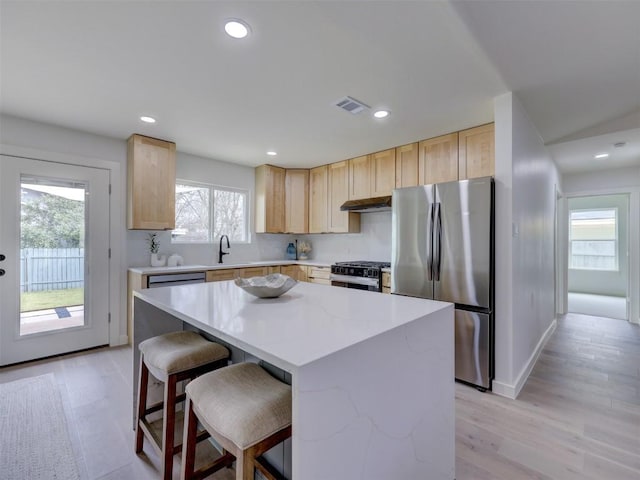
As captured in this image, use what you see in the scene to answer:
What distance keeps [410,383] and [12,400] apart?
299 cm

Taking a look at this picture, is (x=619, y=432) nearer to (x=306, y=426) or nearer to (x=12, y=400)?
(x=306, y=426)

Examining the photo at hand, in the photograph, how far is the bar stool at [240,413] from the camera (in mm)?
989

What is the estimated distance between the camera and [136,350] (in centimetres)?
195

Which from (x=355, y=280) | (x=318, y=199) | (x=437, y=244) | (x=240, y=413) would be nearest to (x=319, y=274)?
(x=355, y=280)

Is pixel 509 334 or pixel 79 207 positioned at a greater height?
pixel 79 207

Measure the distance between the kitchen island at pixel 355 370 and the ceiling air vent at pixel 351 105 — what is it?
168 cm

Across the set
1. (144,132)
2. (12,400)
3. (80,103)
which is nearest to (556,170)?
(144,132)

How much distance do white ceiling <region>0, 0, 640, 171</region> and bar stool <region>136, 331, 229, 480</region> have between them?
1.78m

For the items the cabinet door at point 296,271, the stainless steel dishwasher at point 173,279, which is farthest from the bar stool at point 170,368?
the cabinet door at point 296,271

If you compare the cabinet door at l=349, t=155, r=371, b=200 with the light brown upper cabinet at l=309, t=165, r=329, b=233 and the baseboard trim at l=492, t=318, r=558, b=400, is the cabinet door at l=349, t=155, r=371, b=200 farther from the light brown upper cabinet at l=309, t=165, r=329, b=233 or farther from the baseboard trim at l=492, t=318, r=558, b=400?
the baseboard trim at l=492, t=318, r=558, b=400

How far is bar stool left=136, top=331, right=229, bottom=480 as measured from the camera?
4.74ft

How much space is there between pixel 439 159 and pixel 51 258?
14.1ft

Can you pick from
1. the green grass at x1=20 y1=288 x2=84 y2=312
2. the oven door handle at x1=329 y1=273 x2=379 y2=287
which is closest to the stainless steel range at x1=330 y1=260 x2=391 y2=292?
the oven door handle at x1=329 y1=273 x2=379 y2=287

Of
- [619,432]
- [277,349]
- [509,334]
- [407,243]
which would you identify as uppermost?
[407,243]
